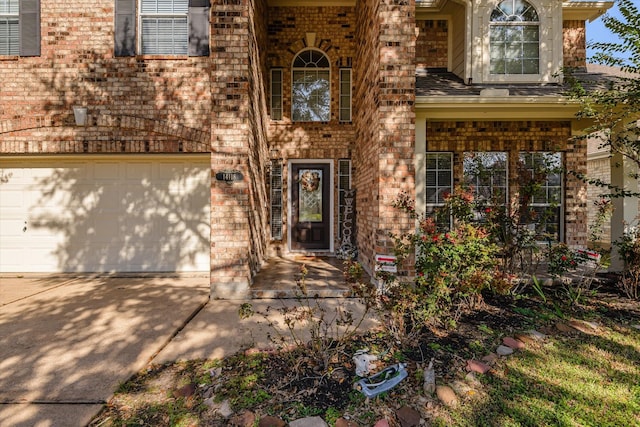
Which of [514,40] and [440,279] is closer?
[440,279]

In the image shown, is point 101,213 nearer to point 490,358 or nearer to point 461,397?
point 461,397

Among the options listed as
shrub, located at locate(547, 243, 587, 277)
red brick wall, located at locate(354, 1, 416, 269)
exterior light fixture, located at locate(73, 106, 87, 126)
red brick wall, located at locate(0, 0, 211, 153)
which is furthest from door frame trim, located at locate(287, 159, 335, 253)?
shrub, located at locate(547, 243, 587, 277)

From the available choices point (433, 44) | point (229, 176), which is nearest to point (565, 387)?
point (229, 176)

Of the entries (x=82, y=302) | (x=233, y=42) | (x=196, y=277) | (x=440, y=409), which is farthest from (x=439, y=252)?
(x=82, y=302)

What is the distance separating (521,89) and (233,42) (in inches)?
200

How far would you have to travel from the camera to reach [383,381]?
7.16ft

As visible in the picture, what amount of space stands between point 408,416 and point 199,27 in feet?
20.5

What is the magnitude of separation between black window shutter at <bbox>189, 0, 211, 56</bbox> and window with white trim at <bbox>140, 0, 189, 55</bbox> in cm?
14

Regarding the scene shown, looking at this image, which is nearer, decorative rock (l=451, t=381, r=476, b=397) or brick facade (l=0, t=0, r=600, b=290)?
decorative rock (l=451, t=381, r=476, b=397)

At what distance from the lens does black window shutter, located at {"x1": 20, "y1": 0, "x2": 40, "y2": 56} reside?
523 cm

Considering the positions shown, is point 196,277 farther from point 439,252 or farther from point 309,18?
point 309,18

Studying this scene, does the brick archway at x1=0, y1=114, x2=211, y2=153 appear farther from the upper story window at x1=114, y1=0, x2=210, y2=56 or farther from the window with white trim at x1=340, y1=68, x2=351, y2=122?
the window with white trim at x1=340, y1=68, x2=351, y2=122

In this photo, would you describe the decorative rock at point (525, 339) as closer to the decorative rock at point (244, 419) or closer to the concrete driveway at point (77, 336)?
the decorative rock at point (244, 419)

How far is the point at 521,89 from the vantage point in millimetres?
5418
